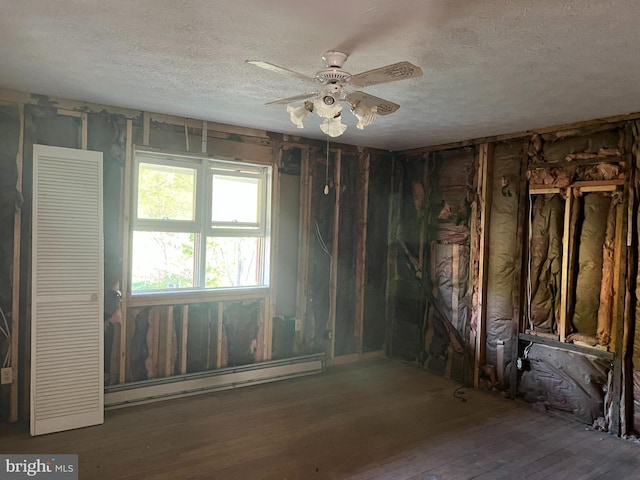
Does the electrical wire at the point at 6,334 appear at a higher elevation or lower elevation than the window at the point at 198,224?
lower

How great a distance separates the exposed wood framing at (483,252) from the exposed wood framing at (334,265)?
61.6 inches

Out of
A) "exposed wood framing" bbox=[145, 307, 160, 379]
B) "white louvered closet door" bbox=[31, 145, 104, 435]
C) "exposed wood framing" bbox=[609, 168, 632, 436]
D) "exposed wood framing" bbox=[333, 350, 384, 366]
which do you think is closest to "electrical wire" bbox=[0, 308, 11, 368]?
"white louvered closet door" bbox=[31, 145, 104, 435]

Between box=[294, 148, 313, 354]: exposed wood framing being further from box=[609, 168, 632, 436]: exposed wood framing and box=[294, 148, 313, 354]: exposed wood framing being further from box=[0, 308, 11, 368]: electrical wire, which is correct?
box=[609, 168, 632, 436]: exposed wood framing

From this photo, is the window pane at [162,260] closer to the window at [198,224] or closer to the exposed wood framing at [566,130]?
the window at [198,224]

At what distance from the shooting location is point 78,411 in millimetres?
3385

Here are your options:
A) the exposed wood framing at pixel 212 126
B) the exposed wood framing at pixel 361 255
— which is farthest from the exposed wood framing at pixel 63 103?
the exposed wood framing at pixel 361 255

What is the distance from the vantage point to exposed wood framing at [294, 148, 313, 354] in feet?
Answer: 15.9

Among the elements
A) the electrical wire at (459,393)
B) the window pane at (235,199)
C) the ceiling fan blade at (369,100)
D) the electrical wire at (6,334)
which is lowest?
the electrical wire at (459,393)

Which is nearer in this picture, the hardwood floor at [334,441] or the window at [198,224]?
the hardwood floor at [334,441]

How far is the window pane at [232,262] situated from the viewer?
4.42 m

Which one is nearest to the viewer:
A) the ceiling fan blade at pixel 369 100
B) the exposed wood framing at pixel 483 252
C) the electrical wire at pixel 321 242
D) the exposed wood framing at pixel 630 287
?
the ceiling fan blade at pixel 369 100

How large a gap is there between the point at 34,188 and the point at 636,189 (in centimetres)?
466

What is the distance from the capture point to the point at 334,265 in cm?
517

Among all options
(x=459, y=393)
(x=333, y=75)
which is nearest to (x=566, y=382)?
(x=459, y=393)
